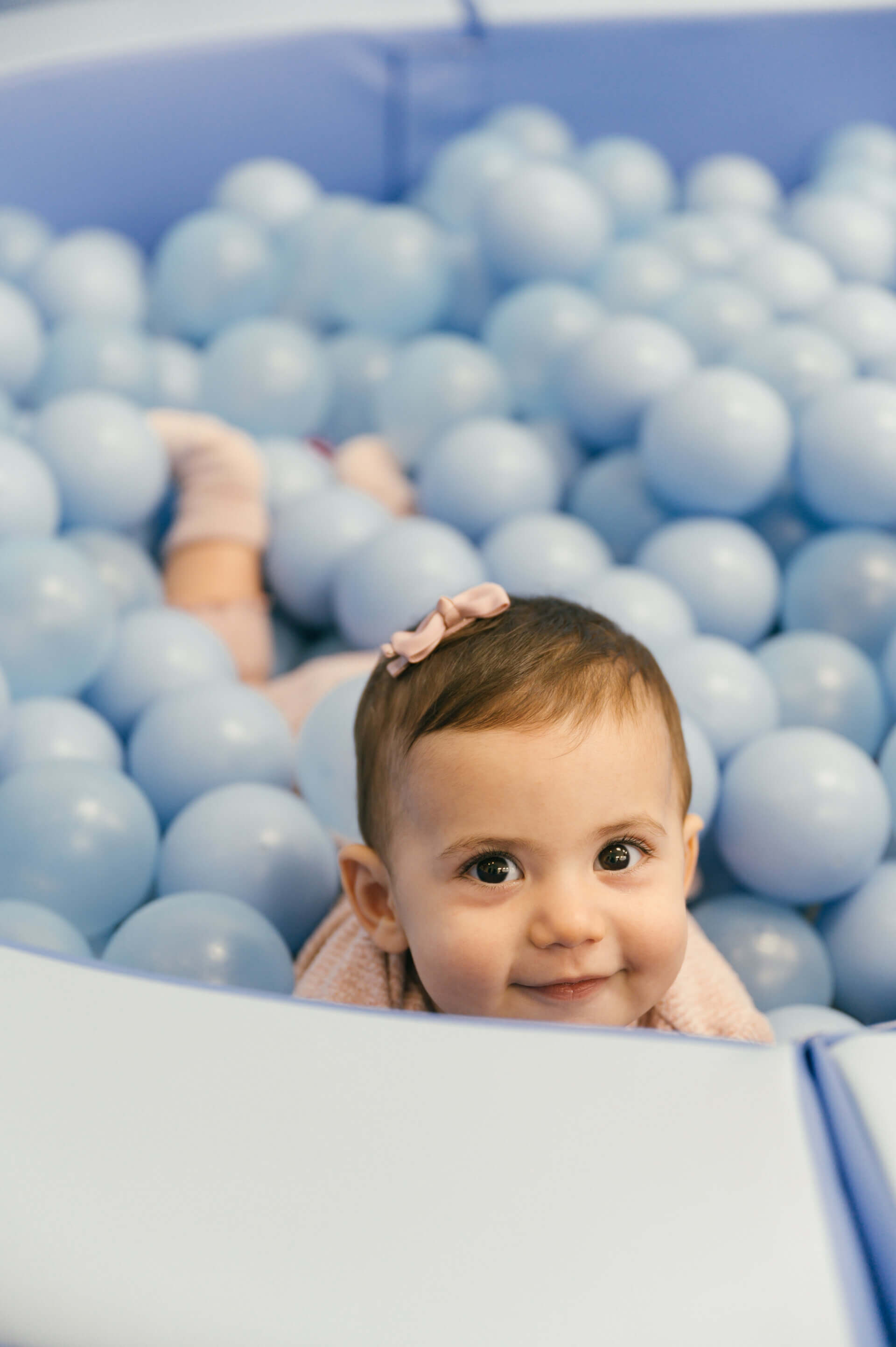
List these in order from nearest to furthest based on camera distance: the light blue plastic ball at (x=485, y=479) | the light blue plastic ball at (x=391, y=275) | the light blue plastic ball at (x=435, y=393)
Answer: the light blue plastic ball at (x=485, y=479) → the light blue plastic ball at (x=435, y=393) → the light blue plastic ball at (x=391, y=275)

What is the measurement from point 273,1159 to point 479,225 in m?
1.31

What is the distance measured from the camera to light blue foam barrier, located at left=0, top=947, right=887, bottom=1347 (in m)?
0.42

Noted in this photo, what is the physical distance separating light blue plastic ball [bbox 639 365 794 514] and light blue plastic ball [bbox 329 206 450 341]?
0.44 m

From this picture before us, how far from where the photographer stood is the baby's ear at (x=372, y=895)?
727 mm

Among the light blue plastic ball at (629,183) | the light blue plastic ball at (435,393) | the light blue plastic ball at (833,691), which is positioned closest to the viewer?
the light blue plastic ball at (833,691)

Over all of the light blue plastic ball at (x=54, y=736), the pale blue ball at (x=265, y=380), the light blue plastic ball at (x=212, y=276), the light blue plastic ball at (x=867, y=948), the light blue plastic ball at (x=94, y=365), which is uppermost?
the light blue plastic ball at (x=212, y=276)

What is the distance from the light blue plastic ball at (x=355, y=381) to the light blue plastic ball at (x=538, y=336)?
0.16m

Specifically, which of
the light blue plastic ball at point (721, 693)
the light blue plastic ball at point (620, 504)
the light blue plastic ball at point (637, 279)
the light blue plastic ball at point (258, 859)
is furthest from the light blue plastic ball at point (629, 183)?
the light blue plastic ball at point (258, 859)

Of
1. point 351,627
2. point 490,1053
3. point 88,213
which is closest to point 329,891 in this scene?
point 351,627

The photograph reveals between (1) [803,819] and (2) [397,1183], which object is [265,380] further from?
(2) [397,1183]

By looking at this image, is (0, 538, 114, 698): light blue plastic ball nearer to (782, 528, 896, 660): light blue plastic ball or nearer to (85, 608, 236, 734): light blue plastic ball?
(85, 608, 236, 734): light blue plastic ball

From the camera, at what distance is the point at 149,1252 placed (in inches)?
17.3

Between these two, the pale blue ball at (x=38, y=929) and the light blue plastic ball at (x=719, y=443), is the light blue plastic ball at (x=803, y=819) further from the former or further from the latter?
the pale blue ball at (x=38, y=929)

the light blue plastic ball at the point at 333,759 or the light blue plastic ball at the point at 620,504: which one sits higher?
the light blue plastic ball at the point at 620,504
